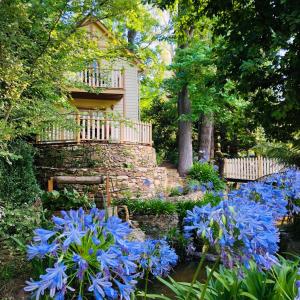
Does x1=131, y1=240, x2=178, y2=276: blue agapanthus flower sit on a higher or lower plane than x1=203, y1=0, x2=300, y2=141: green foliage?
lower

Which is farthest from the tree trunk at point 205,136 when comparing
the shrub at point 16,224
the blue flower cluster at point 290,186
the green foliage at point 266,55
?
the blue flower cluster at point 290,186

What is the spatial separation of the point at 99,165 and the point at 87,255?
416 inches

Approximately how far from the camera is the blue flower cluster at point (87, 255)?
1.43 m

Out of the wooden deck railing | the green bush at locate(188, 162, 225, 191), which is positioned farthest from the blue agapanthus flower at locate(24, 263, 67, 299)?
the green bush at locate(188, 162, 225, 191)

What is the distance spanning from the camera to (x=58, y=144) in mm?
12391

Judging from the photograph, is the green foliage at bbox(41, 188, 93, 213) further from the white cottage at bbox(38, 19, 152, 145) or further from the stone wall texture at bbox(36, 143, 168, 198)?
the stone wall texture at bbox(36, 143, 168, 198)

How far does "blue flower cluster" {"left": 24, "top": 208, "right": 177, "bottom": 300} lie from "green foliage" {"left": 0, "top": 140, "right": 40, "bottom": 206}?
14.0 feet

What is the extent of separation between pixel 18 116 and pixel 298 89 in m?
4.68

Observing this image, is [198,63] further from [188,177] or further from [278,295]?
[278,295]

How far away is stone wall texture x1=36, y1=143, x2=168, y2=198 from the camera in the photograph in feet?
38.7

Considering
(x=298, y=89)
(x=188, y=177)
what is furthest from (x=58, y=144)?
(x=298, y=89)

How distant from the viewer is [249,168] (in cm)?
1689

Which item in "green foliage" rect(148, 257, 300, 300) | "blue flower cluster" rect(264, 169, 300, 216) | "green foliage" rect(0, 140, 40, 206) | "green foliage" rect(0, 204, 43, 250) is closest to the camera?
"green foliage" rect(148, 257, 300, 300)

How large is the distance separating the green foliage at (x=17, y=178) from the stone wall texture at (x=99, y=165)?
511 centimetres
